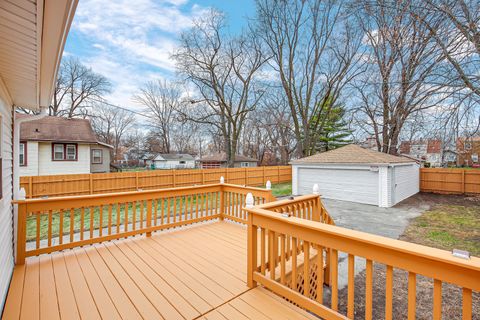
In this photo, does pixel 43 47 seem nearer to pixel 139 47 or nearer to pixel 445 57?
pixel 445 57

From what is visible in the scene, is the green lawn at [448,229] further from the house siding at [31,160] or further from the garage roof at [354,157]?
the house siding at [31,160]

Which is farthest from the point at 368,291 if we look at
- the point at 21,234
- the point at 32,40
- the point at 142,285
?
the point at 21,234

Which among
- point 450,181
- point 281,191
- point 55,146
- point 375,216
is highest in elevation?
point 55,146

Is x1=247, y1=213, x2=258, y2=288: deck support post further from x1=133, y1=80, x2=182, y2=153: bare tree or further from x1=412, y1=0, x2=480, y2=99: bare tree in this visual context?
x1=133, y1=80, x2=182, y2=153: bare tree

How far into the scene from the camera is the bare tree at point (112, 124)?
27.3 metres

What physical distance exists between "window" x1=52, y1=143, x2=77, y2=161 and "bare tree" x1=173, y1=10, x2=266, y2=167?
24.0 feet

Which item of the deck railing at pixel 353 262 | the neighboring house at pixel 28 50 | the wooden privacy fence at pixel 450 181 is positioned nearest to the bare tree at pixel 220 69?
the wooden privacy fence at pixel 450 181

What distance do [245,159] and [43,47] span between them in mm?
26551

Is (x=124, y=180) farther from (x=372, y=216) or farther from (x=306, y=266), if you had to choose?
(x=372, y=216)

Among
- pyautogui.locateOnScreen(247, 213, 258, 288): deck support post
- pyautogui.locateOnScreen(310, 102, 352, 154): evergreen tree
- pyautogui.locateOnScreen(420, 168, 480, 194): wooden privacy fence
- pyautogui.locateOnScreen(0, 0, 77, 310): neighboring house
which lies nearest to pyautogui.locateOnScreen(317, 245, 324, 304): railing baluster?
pyautogui.locateOnScreen(247, 213, 258, 288): deck support post

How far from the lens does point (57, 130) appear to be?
13.9 m

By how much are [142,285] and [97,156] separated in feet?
55.1

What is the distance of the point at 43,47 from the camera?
1.71m

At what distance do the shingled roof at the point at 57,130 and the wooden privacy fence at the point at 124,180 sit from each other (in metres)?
5.96
